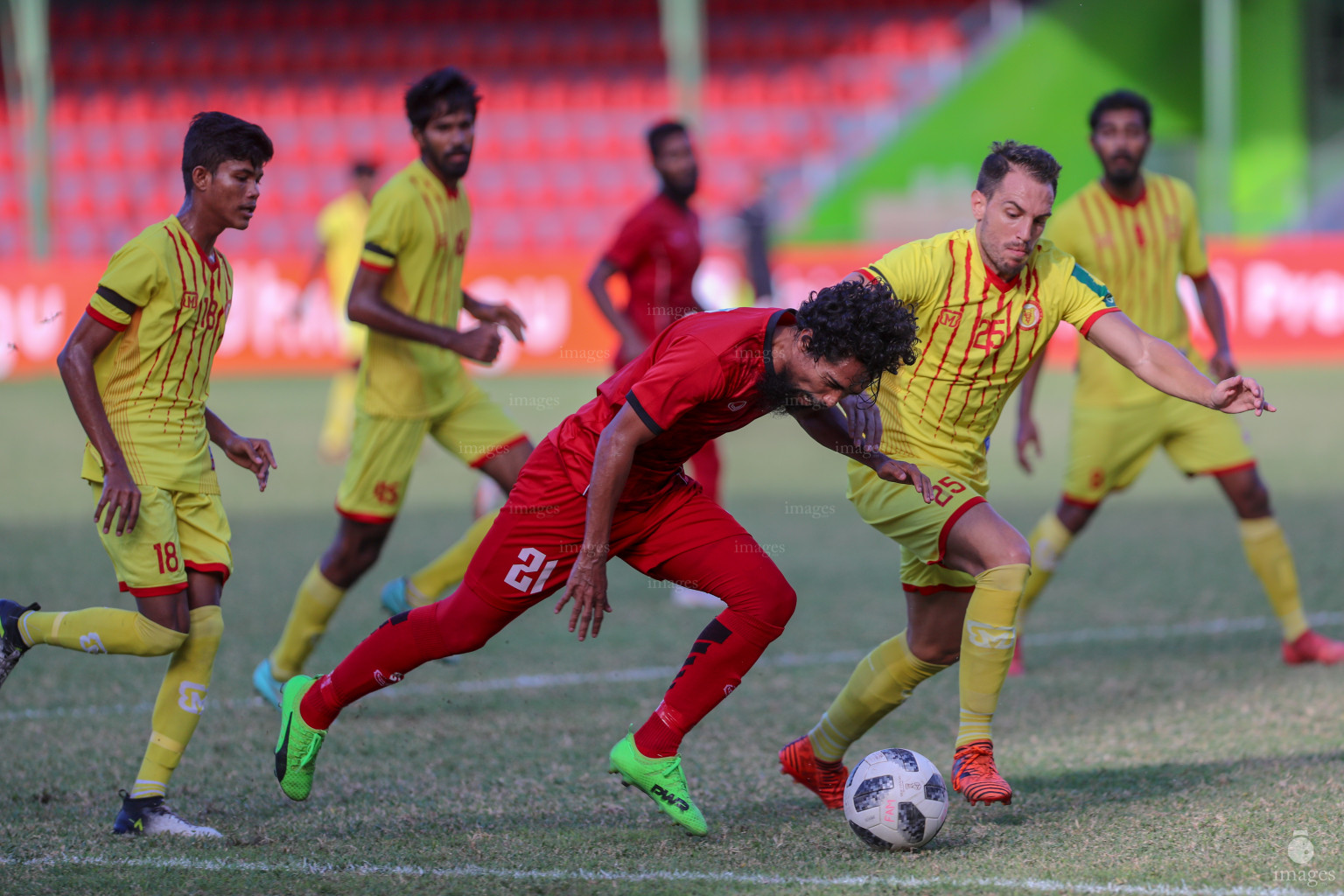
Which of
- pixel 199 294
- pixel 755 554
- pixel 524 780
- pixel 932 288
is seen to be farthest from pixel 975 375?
pixel 199 294

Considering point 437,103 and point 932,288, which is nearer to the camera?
point 932,288

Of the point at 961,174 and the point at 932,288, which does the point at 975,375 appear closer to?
the point at 932,288

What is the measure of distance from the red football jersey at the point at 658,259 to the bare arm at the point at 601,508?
3.44 m

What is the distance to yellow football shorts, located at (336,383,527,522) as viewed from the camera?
5.43 m

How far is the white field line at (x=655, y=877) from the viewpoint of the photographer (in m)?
3.38

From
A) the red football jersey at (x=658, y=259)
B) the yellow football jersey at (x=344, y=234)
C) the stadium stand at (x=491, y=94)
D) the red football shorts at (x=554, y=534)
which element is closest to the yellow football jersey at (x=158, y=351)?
the red football shorts at (x=554, y=534)

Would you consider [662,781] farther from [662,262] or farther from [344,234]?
[344,234]

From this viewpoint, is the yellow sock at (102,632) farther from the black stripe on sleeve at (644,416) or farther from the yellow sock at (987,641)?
the yellow sock at (987,641)

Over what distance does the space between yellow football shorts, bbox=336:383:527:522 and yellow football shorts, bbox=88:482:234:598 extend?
1.28 metres

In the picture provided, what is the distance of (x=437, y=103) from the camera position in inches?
211

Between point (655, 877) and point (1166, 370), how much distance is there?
1920 mm

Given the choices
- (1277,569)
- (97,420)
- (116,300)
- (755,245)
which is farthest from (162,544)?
(755,245)

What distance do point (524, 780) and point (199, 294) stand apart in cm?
181

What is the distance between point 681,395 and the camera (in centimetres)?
359
